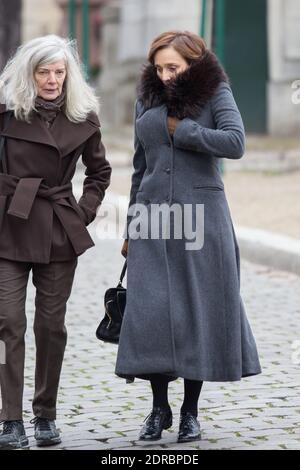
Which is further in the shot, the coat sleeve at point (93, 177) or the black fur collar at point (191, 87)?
the coat sleeve at point (93, 177)

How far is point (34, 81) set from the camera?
612cm

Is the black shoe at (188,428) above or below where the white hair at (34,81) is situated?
below

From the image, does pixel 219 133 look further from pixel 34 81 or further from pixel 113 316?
pixel 113 316

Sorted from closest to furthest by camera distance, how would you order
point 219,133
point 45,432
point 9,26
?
point 219,133 → point 45,432 → point 9,26

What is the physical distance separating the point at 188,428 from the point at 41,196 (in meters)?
1.16

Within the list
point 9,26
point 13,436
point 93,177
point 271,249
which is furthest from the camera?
point 9,26

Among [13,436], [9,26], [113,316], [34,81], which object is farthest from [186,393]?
[9,26]

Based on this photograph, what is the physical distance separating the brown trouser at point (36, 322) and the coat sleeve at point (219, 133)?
2.35 feet

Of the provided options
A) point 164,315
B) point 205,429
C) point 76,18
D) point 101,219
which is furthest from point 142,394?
point 76,18

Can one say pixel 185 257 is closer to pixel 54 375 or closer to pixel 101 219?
pixel 54 375

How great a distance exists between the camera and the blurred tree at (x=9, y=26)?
2183 centimetres

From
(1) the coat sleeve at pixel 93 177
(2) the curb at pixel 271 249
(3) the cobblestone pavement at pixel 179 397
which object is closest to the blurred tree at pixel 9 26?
(2) the curb at pixel 271 249

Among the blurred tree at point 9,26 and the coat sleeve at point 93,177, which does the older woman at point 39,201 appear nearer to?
the coat sleeve at point 93,177

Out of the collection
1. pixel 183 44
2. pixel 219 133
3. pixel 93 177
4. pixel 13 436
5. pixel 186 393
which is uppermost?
pixel 183 44
